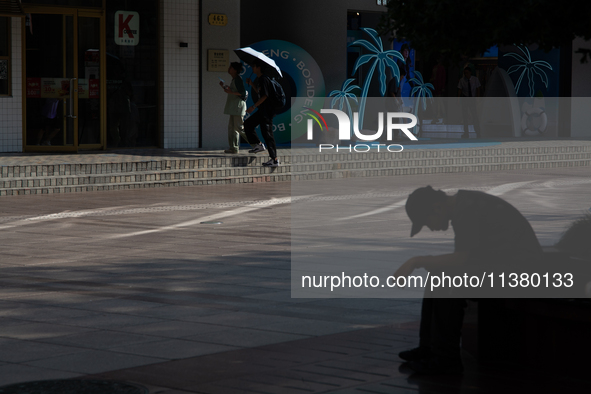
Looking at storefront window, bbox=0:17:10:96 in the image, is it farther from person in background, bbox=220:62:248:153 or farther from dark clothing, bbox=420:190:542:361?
dark clothing, bbox=420:190:542:361

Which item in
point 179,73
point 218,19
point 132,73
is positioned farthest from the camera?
point 218,19

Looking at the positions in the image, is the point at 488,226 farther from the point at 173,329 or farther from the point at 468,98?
the point at 468,98

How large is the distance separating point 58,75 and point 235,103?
3.32 meters

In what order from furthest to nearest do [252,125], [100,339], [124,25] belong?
[124,25]
[252,125]
[100,339]

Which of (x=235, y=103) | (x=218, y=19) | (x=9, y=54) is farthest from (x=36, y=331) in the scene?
(x=218, y=19)

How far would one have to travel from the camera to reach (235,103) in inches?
640

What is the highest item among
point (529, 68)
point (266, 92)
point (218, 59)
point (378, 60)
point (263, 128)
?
point (529, 68)

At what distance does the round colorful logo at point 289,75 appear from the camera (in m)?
19.6

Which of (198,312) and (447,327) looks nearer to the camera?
(447,327)

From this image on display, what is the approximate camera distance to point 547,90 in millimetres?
25469

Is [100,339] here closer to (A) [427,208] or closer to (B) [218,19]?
(A) [427,208]

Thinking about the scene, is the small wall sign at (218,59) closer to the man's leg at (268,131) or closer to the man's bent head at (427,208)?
the man's leg at (268,131)

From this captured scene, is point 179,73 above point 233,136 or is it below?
above

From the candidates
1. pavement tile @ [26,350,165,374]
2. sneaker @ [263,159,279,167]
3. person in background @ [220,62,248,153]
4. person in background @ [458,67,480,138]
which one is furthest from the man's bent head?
person in background @ [458,67,480,138]
